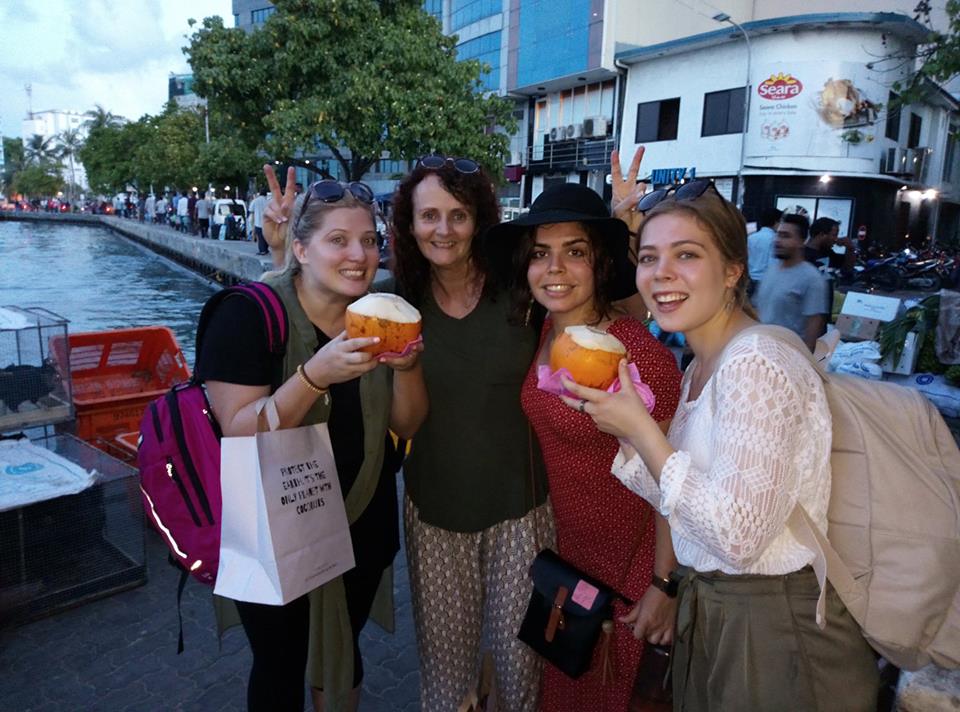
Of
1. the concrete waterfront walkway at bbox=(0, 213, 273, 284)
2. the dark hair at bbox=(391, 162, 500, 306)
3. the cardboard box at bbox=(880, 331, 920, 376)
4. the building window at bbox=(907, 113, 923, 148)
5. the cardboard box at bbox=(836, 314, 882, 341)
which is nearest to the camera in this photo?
the dark hair at bbox=(391, 162, 500, 306)

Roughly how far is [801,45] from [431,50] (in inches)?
592

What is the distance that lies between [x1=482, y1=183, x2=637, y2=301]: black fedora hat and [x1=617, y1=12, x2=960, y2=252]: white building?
24.8 m

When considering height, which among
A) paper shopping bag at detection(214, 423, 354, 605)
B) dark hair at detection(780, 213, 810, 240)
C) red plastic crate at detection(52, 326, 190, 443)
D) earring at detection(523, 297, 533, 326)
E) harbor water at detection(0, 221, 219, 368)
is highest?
dark hair at detection(780, 213, 810, 240)

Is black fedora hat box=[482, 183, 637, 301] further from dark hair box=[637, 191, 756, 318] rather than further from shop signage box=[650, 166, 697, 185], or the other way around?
shop signage box=[650, 166, 697, 185]

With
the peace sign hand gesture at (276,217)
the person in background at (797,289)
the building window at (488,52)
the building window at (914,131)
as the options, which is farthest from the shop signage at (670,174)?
the peace sign hand gesture at (276,217)

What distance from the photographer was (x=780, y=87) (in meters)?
25.3

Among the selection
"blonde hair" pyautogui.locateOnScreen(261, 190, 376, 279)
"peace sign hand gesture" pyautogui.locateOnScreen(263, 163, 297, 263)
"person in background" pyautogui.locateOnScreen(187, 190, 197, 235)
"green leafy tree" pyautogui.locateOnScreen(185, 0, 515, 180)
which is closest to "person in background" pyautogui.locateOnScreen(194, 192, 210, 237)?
"person in background" pyautogui.locateOnScreen(187, 190, 197, 235)

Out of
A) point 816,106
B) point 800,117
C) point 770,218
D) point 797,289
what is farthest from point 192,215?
point 797,289

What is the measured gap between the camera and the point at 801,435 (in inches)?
61.9

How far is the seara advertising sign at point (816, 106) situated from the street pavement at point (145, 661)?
26.7 meters

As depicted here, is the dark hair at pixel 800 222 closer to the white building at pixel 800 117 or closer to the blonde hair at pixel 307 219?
the blonde hair at pixel 307 219

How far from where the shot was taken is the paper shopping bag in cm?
207

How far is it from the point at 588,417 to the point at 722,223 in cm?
79

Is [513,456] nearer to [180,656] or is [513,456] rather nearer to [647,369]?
[647,369]
